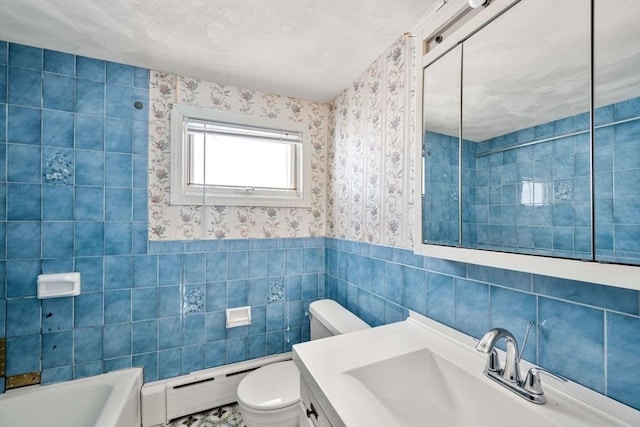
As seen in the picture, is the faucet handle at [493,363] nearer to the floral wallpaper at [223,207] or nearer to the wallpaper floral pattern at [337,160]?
the wallpaper floral pattern at [337,160]

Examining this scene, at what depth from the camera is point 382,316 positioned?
144 centimetres

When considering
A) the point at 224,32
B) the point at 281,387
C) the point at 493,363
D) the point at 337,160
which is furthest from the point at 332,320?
the point at 224,32

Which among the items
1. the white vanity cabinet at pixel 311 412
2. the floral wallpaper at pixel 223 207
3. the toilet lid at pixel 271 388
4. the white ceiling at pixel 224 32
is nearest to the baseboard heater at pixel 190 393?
the toilet lid at pixel 271 388

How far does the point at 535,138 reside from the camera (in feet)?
2.44

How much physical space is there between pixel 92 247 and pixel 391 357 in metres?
1.71

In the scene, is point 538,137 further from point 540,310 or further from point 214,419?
point 214,419

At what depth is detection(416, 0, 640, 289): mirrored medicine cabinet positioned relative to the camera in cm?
58

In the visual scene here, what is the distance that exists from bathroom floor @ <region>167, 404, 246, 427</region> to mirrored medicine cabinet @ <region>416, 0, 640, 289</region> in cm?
159

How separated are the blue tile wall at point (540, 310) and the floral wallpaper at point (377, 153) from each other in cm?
22

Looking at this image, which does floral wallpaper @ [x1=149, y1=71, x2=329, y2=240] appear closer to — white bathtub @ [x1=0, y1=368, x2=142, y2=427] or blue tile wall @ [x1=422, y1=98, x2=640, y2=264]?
white bathtub @ [x1=0, y1=368, x2=142, y2=427]

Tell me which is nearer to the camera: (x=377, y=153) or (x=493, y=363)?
(x=493, y=363)

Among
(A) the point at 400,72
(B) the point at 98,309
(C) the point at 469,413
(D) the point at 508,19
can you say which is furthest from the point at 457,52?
(B) the point at 98,309

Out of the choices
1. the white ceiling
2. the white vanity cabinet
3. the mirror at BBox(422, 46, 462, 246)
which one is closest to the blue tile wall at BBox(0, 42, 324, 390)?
the white ceiling

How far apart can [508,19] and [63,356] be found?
8.25ft
